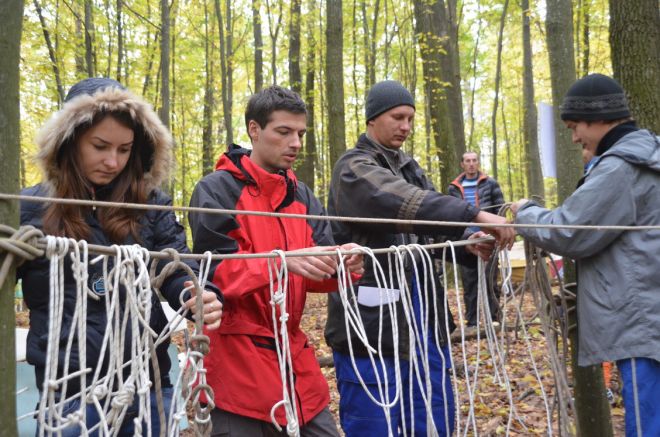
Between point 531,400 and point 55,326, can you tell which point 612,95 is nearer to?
point 55,326

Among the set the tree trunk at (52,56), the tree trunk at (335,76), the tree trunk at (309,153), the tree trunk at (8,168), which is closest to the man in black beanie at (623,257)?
the tree trunk at (8,168)

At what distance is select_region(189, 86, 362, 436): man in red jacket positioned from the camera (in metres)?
1.82

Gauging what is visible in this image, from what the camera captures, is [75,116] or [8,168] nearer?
[8,168]

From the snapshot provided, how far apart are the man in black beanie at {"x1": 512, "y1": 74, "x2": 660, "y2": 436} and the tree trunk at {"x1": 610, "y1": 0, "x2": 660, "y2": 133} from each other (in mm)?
1362

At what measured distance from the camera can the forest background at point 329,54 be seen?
3.41 metres

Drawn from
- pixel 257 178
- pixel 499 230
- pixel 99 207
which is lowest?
pixel 499 230

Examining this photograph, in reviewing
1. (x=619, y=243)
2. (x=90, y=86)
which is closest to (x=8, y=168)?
(x=90, y=86)

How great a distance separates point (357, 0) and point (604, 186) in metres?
11.5

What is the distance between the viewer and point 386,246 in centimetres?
240

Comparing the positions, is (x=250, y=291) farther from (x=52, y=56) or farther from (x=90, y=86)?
(x=52, y=56)

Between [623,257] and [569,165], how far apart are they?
4.30 ft

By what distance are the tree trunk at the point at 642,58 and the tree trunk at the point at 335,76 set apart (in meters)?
4.33

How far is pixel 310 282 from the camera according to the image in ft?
6.66

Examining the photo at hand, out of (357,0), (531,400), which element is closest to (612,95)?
(531,400)
